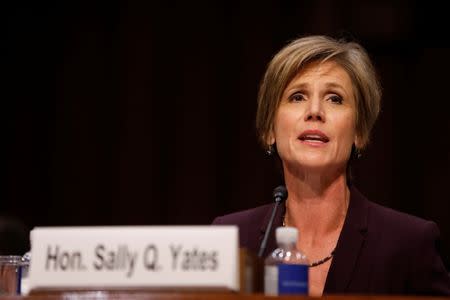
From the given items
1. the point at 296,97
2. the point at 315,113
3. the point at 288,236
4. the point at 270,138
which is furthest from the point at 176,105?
the point at 288,236

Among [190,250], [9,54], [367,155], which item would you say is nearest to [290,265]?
[190,250]

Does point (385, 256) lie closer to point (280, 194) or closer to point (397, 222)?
point (397, 222)

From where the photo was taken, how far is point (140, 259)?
125 cm

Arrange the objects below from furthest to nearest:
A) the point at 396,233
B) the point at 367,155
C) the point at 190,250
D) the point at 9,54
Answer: the point at 9,54, the point at 367,155, the point at 396,233, the point at 190,250

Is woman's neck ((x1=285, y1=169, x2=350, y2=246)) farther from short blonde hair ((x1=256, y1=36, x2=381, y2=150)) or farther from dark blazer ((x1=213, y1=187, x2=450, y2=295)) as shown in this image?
short blonde hair ((x1=256, y1=36, x2=381, y2=150))

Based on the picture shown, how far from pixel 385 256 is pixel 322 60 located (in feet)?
1.97

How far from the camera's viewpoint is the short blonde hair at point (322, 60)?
2156 mm

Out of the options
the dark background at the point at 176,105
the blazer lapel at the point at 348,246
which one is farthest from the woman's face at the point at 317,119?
the dark background at the point at 176,105

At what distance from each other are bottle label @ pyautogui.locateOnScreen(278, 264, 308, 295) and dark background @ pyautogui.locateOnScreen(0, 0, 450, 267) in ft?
9.25

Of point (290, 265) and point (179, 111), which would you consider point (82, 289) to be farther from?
point (179, 111)

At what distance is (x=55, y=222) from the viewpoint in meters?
4.28

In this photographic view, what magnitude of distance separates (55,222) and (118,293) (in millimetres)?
3147

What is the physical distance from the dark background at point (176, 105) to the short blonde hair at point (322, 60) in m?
1.91

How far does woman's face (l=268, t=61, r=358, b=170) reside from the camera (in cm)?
207
